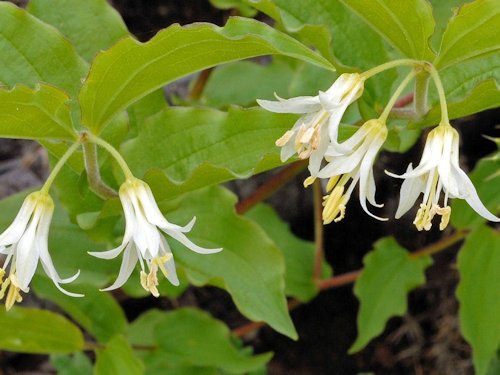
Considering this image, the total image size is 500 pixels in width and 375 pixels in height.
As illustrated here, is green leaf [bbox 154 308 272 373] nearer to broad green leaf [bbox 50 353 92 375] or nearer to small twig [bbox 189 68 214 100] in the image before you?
broad green leaf [bbox 50 353 92 375]

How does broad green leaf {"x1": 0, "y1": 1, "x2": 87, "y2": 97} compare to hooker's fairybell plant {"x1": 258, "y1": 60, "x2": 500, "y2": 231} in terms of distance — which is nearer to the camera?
hooker's fairybell plant {"x1": 258, "y1": 60, "x2": 500, "y2": 231}

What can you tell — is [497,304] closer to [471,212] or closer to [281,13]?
[471,212]

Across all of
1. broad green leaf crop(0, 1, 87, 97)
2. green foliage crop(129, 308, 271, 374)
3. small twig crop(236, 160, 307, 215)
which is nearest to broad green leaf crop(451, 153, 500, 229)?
small twig crop(236, 160, 307, 215)

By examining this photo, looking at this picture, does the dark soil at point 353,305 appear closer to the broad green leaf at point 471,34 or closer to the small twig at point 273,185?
the small twig at point 273,185

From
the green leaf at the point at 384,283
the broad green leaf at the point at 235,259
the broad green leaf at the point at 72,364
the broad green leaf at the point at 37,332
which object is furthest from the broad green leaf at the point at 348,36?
the broad green leaf at the point at 72,364

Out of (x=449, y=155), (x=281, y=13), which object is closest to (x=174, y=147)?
(x=281, y=13)
